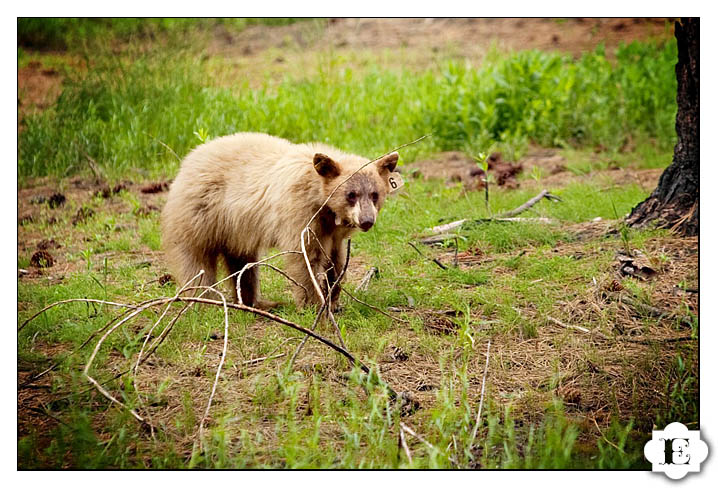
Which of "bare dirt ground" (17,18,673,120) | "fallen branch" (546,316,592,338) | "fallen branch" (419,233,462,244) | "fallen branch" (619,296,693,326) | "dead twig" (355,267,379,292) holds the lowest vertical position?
"fallen branch" (546,316,592,338)

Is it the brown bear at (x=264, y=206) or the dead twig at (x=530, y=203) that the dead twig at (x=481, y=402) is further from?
the dead twig at (x=530, y=203)

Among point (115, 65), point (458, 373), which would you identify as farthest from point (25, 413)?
point (115, 65)

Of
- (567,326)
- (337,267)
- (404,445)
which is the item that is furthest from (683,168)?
(404,445)

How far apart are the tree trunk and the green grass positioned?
291 centimetres

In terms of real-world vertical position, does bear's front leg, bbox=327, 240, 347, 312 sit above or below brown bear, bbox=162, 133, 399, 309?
below

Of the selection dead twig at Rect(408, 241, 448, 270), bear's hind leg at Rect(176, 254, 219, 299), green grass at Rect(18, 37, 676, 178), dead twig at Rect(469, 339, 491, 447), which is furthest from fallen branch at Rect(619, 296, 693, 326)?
green grass at Rect(18, 37, 676, 178)

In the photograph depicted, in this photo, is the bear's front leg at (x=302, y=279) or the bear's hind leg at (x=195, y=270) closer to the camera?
the bear's front leg at (x=302, y=279)

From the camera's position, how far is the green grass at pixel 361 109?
285 inches

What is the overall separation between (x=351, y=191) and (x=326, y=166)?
0.22 m

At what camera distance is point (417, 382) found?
4.12 m

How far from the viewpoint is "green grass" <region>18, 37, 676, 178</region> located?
7250mm

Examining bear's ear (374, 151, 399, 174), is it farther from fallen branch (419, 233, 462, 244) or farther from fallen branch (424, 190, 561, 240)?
fallen branch (424, 190, 561, 240)

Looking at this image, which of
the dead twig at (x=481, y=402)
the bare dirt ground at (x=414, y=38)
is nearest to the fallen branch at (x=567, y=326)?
the dead twig at (x=481, y=402)

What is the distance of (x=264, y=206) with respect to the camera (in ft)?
16.6
